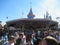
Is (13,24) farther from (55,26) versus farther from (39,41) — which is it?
(39,41)

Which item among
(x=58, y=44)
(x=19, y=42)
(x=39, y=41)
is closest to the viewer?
(x=58, y=44)

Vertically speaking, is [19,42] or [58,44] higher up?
[58,44]

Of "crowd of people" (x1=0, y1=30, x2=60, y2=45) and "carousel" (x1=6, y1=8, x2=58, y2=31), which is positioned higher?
"crowd of people" (x1=0, y1=30, x2=60, y2=45)

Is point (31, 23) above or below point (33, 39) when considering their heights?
below

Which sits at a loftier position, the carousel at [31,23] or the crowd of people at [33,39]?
the crowd of people at [33,39]

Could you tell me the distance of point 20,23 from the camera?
135 ft

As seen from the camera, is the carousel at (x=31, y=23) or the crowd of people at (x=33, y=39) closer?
the crowd of people at (x=33, y=39)

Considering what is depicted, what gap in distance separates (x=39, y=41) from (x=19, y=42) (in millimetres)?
3563

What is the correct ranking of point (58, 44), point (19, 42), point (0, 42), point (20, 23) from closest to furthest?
point (58, 44) < point (19, 42) < point (0, 42) < point (20, 23)

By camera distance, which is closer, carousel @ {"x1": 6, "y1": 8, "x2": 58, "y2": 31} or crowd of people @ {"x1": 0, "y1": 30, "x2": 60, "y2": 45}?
crowd of people @ {"x1": 0, "y1": 30, "x2": 60, "y2": 45}

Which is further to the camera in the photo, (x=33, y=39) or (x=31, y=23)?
(x=31, y=23)

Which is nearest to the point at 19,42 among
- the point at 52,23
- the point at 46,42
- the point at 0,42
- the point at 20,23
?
the point at 0,42

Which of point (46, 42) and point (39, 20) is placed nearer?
point (46, 42)

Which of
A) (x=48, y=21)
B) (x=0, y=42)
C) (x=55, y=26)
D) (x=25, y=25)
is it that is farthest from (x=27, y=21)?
(x=0, y=42)
